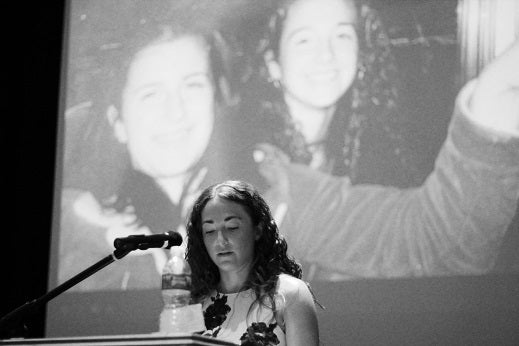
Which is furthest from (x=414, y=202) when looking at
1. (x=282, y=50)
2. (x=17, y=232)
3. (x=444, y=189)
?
(x=17, y=232)

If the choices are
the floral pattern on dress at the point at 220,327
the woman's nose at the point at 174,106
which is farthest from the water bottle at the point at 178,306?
the woman's nose at the point at 174,106

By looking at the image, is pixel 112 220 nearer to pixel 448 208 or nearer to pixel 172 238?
pixel 448 208

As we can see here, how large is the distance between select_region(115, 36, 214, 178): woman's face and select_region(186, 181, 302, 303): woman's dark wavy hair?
47.2 inches

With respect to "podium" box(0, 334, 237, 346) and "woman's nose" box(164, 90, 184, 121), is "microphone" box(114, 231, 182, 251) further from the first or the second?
"woman's nose" box(164, 90, 184, 121)

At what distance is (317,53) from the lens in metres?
3.80

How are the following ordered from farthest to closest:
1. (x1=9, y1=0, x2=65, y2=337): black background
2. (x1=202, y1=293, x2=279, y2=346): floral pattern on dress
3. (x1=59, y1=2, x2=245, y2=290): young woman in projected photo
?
(x1=9, y1=0, x2=65, y2=337): black background
(x1=59, y1=2, x2=245, y2=290): young woman in projected photo
(x1=202, y1=293, x2=279, y2=346): floral pattern on dress

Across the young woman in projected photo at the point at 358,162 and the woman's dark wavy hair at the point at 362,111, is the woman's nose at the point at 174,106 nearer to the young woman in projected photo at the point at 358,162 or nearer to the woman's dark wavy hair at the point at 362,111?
the young woman in projected photo at the point at 358,162

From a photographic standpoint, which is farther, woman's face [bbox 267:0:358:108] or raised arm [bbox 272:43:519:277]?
woman's face [bbox 267:0:358:108]

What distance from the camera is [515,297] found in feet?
10.6

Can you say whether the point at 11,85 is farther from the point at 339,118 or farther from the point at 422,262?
the point at 422,262

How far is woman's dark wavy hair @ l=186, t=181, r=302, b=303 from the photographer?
108 inches

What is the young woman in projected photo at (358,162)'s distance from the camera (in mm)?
3354

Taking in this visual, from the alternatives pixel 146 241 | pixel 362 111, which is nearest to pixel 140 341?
pixel 146 241

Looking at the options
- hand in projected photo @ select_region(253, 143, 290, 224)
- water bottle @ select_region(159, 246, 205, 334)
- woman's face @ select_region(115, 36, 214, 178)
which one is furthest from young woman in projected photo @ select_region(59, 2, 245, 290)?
water bottle @ select_region(159, 246, 205, 334)
